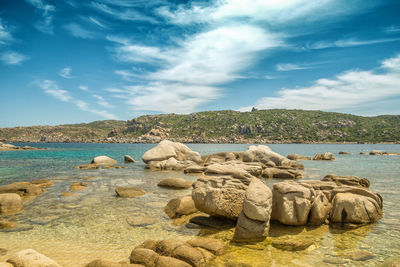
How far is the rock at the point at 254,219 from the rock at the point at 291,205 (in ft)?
3.81

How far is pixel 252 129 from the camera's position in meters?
149

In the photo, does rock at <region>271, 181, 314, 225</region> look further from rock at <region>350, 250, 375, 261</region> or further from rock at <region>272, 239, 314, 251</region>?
rock at <region>350, 250, 375, 261</region>

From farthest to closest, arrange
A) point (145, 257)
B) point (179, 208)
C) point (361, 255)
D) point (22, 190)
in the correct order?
point (22, 190), point (179, 208), point (361, 255), point (145, 257)

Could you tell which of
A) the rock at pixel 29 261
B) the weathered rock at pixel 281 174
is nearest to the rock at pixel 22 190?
the rock at pixel 29 261

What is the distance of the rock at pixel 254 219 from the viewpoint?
27.1 feet

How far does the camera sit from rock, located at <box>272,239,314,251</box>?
758cm

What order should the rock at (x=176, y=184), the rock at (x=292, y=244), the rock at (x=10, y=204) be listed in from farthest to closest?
the rock at (x=176, y=184) → the rock at (x=10, y=204) → the rock at (x=292, y=244)

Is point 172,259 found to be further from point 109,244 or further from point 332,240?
point 332,240

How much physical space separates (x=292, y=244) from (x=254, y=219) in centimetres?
138

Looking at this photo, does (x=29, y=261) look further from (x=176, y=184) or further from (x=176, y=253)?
(x=176, y=184)

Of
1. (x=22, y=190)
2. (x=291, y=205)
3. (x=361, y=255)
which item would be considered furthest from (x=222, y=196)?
(x=22, y=190)

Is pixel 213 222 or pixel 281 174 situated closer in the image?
pixel 213 222

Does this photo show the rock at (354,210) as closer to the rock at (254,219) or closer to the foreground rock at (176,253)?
the rock at (254,219)

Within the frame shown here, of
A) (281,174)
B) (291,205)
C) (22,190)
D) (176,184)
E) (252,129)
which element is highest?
(252,129)
